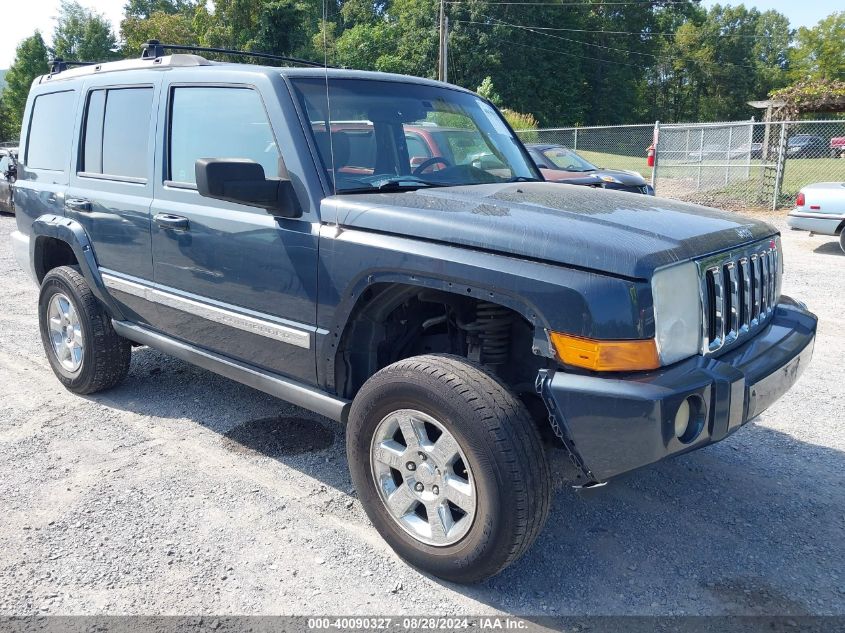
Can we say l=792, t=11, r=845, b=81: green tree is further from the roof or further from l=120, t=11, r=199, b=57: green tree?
the roof

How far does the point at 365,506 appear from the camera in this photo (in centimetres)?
311

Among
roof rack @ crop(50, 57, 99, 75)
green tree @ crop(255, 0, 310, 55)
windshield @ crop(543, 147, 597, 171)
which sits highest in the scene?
green tree @ crop(255, 0, 310, 55)

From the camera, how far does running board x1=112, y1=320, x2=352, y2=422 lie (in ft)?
10.8

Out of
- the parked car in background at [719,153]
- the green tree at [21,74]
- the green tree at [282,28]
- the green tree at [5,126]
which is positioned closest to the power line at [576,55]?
the green tree at [282,28]

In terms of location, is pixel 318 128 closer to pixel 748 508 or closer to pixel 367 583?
pixel 367 583

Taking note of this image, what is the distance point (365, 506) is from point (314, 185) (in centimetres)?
141

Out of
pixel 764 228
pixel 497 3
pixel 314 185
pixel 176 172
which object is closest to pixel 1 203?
pixel 176 172

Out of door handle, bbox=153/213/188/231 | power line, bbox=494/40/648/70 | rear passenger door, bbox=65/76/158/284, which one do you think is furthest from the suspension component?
power line, bbox=494/40/648/70

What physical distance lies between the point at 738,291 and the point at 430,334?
1357mm

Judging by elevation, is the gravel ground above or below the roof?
below

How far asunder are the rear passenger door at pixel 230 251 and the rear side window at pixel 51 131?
1.29m

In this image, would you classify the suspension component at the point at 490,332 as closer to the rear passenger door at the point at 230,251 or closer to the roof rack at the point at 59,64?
the rear passenger door at the point at 230,251

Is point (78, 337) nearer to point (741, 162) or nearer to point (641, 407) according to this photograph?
point (641, 407)

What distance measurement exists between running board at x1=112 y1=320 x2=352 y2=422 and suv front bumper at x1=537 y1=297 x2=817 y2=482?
3.69ft
